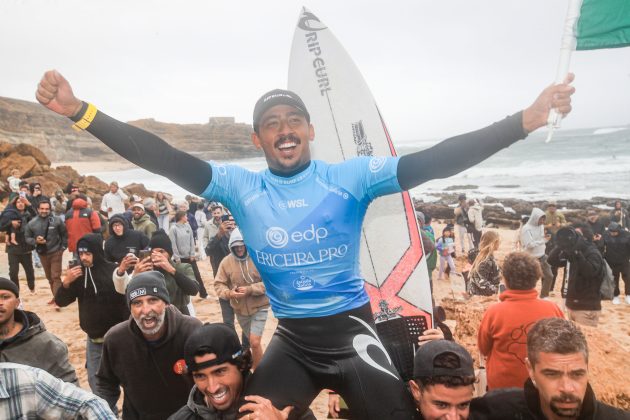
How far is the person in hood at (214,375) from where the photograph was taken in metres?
2.33

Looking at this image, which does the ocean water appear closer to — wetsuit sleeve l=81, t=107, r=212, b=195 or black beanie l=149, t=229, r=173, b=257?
black beanie l=149, t=229, r=173, b=257

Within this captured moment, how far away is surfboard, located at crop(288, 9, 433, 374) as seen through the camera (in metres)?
4.52

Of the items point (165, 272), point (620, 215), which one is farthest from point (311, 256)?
point (620, 215)

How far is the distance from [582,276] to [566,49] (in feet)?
15.8

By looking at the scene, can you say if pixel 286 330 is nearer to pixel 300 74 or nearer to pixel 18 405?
pixel 18 405

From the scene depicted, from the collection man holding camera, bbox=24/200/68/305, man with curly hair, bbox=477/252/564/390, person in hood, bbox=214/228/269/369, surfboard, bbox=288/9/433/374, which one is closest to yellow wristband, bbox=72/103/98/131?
surfboard, bbox=288/9/433/374

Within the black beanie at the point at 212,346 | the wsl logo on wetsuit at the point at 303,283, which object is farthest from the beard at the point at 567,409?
the black beanie at the point at 212,346

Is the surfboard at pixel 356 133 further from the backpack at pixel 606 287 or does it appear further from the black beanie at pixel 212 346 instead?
the backpack at pixel 606 287

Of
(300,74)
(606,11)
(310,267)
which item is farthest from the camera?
(300,74)

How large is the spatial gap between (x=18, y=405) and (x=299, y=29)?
4723 millimetres

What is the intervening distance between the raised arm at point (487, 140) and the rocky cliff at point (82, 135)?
5867 centimetres

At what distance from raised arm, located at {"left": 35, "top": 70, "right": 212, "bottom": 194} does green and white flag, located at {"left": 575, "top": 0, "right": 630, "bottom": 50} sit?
2595mm

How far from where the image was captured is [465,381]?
2113 mm

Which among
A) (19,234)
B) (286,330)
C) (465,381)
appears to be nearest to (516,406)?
(465,381)
